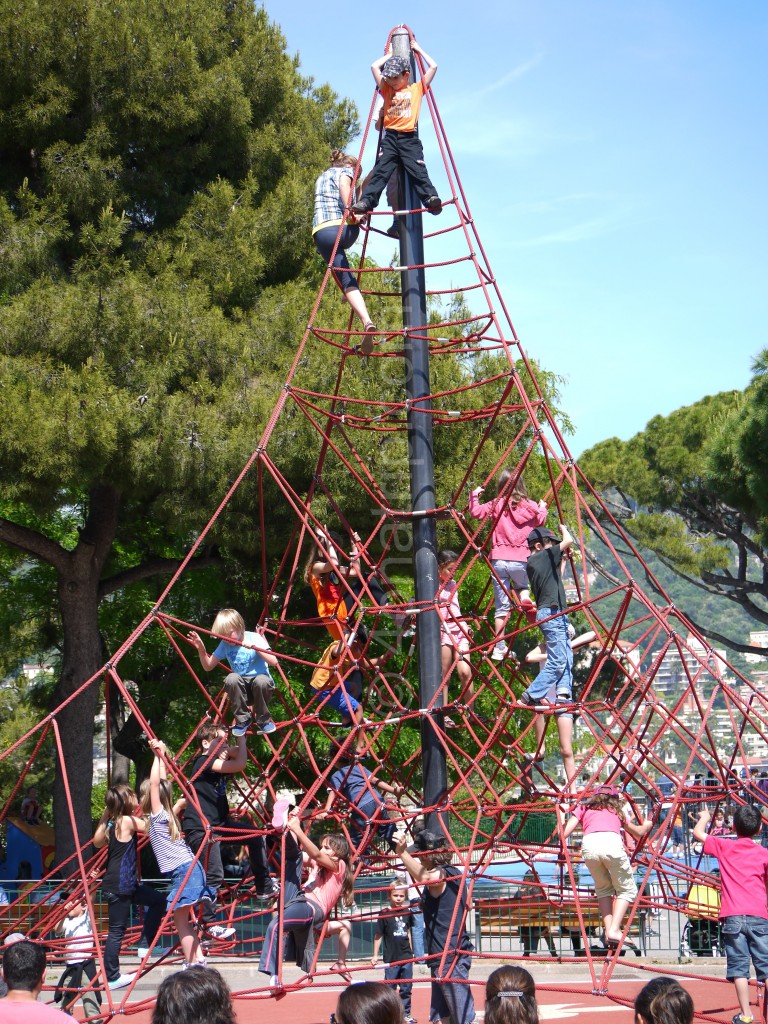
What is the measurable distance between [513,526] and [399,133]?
2682 mm

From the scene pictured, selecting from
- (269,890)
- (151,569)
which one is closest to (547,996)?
(269,890)

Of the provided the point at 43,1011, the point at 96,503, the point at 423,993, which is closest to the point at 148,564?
the point at 96,503

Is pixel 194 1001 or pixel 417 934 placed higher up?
pixel 194 1001

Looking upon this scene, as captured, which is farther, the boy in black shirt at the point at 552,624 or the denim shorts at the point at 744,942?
the boy in black shirt at the point at 552,624

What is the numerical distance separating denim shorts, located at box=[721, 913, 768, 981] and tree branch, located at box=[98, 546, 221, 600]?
9036 millimetres

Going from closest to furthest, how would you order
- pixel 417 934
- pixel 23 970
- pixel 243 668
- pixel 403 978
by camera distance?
pixel 23 970 → pixel 403 978 → pixel 243 668 → pixel 417 934

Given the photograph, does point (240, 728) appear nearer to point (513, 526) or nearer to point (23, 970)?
point (513, 526)

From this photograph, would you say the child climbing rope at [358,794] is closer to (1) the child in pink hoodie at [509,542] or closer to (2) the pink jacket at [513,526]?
(1) the child in pink hoodie at [509,542]

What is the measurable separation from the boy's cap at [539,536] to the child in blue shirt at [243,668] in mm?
1901

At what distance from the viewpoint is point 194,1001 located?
10.5 ft

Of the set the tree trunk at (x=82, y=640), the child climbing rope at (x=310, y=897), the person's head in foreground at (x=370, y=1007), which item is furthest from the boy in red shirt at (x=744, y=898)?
the tree trunk at (x=82, y=640)

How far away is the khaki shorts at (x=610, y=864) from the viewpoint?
721cm

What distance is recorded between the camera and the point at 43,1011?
12.3ft

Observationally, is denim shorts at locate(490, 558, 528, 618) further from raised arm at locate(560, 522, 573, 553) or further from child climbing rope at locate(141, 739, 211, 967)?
child climbing rope at locate(141, 739, 211, 967)
